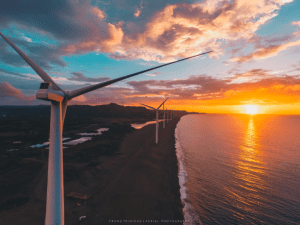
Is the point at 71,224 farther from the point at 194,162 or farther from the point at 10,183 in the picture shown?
the point at 194,162

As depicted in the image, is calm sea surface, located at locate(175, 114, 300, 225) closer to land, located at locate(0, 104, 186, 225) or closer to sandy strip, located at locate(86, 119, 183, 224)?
sandy strip, located at locate(86, 119, 183, 224)

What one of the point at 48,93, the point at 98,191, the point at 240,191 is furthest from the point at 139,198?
the point at 48,93

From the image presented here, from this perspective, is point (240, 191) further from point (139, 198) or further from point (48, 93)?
point (48, 93)

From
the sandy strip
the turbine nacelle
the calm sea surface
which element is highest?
the turbine nacelle

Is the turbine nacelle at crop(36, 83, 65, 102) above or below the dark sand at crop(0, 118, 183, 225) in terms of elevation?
above

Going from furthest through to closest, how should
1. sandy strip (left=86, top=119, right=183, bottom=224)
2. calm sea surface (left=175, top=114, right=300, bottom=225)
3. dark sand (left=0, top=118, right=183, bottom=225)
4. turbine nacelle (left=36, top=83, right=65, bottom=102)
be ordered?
calm sea surface (left=175, top=114, right=300, bottom=225)
sandy strip (left=86, top=119, right=183, bottom=224)
dark sand (left=0, top=118, right=183, bottom=225)
turbine nacelle (left=36, top=83, right=65, bottom=102)


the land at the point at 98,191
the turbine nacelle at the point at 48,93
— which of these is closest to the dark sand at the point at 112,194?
the land at the point at 98,191

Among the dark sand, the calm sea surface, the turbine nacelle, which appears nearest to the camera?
the turbine nacelle

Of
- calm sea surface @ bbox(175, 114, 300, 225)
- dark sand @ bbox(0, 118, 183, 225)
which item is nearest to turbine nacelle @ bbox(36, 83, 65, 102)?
dark sand @ bbox(0, 118, 183, 225)
